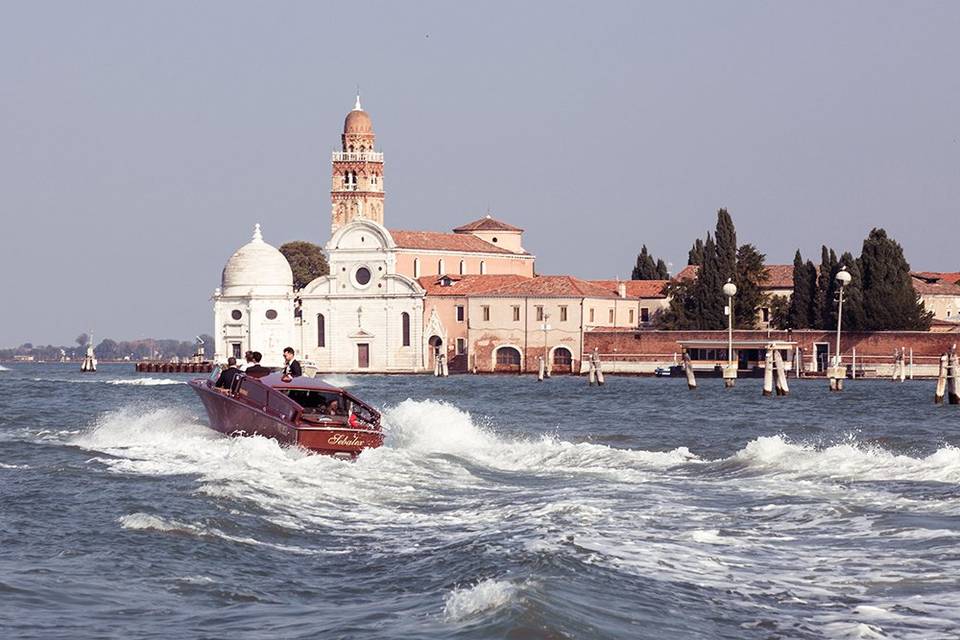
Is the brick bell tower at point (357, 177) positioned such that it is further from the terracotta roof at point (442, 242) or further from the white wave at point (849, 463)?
the white wave at point (849, 463)

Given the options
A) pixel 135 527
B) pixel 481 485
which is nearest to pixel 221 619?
pixel 135 527

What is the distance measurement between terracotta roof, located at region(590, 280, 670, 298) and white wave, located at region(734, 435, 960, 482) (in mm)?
71681

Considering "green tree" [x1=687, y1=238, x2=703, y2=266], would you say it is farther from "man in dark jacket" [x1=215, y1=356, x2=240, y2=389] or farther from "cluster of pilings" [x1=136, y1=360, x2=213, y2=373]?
"man in dark jacket" [x1=215, y1=356, x2=240, y2=389]

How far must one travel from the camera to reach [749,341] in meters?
82.6

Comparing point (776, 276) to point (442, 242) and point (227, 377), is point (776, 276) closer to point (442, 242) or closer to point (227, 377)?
point (442, 242)

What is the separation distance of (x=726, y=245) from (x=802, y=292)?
14.2 ft

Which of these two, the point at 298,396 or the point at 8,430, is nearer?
the point at 298,396

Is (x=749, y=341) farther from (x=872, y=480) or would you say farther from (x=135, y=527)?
(x=135, y=527)

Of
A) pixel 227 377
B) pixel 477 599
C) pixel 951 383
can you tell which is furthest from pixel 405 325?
pixel 477 599

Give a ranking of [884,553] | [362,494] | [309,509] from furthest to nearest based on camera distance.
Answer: [362,494] → [309,509] → [884,553]

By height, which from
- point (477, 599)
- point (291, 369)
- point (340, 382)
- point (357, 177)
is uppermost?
point (357, 177)

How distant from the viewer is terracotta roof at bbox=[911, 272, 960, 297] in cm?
9338

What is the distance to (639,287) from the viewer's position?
3878 inches

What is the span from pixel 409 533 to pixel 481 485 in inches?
204
